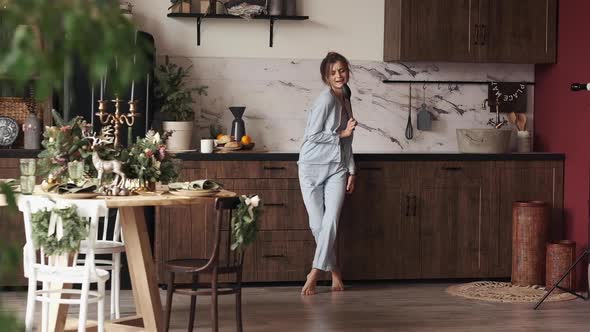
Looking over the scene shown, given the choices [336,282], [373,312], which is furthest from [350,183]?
[373,312]

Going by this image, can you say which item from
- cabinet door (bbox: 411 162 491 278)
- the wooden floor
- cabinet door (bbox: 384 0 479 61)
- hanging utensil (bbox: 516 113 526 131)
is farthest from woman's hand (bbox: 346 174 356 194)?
hanging utensil (bbox: 516 113 526 131)

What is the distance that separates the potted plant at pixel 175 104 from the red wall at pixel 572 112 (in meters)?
2.64

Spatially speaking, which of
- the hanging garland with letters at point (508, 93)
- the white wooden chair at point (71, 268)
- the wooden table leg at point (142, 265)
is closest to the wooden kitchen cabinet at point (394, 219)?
the hanging garland with letters at point (508, 93)

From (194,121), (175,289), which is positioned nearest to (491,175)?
(194,121)

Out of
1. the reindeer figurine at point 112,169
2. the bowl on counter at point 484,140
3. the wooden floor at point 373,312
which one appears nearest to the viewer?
the reindeer figurine at point 112,169

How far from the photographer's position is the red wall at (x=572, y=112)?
265 inches

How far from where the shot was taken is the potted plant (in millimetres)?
6691

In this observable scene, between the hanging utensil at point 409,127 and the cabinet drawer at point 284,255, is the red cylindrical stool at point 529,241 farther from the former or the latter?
the cabinet drawer at point 284,255

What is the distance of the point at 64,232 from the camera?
13.1 ft

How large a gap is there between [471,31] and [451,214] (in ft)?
4.45

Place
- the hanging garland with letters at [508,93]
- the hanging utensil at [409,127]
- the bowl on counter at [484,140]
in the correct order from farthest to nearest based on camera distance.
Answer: the hanging garland with letters at [508,93], the hanging utensil at [409,127], the bowl on counter at [484,140]

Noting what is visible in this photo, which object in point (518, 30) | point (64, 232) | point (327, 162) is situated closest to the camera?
point (64, 232)

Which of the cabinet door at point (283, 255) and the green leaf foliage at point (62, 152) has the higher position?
the green leaf foliage at point (62, 152)

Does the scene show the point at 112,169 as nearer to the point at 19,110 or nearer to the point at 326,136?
the point at 326,136
